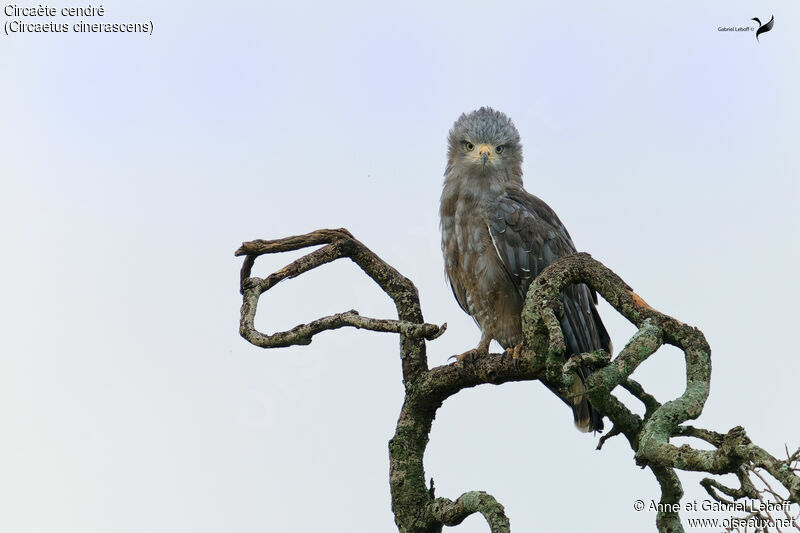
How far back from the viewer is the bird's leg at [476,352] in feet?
17.9

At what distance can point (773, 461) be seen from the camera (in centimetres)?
331

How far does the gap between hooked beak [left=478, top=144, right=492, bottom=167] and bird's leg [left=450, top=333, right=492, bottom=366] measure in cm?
123

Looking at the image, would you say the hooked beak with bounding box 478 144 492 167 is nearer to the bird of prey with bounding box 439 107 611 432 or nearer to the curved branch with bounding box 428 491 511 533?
the bird of prey with bounding box 439 107 611 432

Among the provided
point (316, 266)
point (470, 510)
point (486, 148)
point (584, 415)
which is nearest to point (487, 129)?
point (486, 148)

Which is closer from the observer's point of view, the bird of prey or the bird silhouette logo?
the bird of prey

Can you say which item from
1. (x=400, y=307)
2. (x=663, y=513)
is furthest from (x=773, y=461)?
(x=400, y=307)

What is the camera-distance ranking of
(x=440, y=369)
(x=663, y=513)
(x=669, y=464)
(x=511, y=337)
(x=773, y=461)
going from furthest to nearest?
(x=511, y=337) < (x=440, y=369) < (x=663, y=513) < (x=669, y=464) < (x=773, y=461)

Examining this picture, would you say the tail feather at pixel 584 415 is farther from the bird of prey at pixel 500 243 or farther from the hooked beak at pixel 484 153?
the hooked beak at pixel 484 153

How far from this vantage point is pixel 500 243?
6121 millimetres

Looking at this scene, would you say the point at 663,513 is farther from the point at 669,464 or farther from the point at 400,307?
the point at 400,307

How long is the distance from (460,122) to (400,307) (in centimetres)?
187

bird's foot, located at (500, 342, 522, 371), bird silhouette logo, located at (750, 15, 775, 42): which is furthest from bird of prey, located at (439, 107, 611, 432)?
bird silhouette logo, located at (750, 15, 775, 42)

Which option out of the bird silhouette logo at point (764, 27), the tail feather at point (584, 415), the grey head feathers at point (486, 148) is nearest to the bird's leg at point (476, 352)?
the tail feather at point (584, 415)

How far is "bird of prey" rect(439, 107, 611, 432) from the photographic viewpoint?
6004 mm
